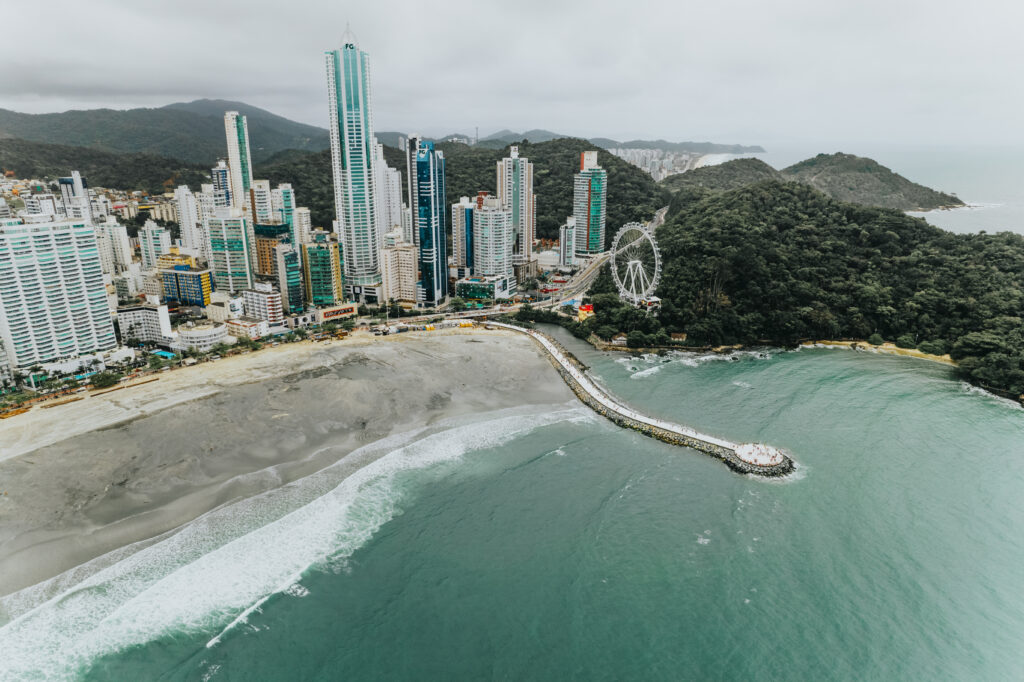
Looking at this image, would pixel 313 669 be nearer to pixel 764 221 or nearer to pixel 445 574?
pixel 445 574

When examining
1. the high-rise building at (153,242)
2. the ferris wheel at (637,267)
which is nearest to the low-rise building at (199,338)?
the high-rise building at (153,242)

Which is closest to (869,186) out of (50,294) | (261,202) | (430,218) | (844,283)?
(844,283)

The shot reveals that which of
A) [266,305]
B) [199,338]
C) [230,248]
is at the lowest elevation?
[199,338]

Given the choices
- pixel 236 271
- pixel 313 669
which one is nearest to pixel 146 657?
pixel 313 669

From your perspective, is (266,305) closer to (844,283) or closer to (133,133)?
(844,283)

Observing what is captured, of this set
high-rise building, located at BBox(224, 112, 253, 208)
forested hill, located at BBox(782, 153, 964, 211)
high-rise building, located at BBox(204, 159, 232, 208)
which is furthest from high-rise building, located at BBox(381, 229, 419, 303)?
forested hill, located at BBox(782, 153, 964, 211)
